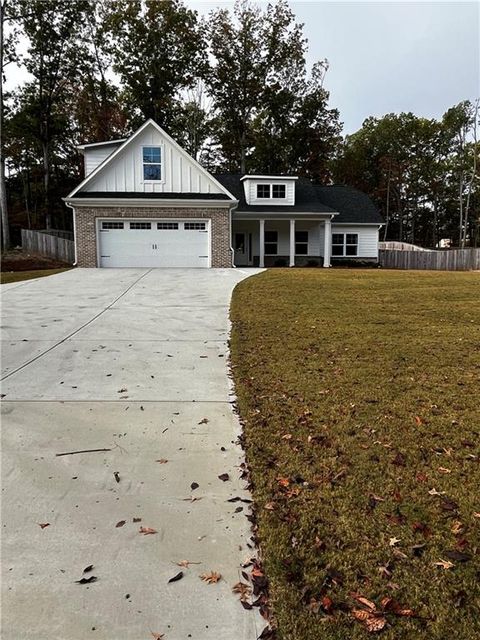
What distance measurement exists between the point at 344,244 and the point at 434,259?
16.6 feet

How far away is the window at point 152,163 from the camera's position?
1991 centimetres

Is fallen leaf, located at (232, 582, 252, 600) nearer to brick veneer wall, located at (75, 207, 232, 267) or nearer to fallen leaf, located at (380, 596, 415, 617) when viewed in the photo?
fallen leaf, located at (380, 596, 415, 617)

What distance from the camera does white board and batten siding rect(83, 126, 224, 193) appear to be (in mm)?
19703

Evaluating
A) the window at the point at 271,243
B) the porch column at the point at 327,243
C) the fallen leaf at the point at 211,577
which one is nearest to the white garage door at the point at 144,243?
the window at the point at 271,243

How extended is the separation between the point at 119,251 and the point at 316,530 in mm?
18237

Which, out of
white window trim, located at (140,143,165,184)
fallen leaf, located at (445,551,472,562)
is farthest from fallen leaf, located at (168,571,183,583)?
white window trim, located at (140,143,165,184)

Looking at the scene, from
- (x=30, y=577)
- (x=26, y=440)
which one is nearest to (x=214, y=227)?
(x=26, y=440)

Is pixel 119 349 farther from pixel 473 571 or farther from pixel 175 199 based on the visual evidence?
pixel 175 199

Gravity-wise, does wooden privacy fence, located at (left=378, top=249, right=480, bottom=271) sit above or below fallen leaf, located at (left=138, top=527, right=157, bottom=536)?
above

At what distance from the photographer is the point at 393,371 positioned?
5.29 meters

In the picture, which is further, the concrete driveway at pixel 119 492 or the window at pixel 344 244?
the window at pixel 344 244

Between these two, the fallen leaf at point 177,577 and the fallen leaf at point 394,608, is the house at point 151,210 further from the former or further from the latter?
the fallen leaf at point 394,608

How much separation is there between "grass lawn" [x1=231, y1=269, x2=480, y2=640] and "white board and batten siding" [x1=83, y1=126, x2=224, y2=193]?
14.6 m

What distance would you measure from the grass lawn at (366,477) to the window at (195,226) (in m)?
13.5
